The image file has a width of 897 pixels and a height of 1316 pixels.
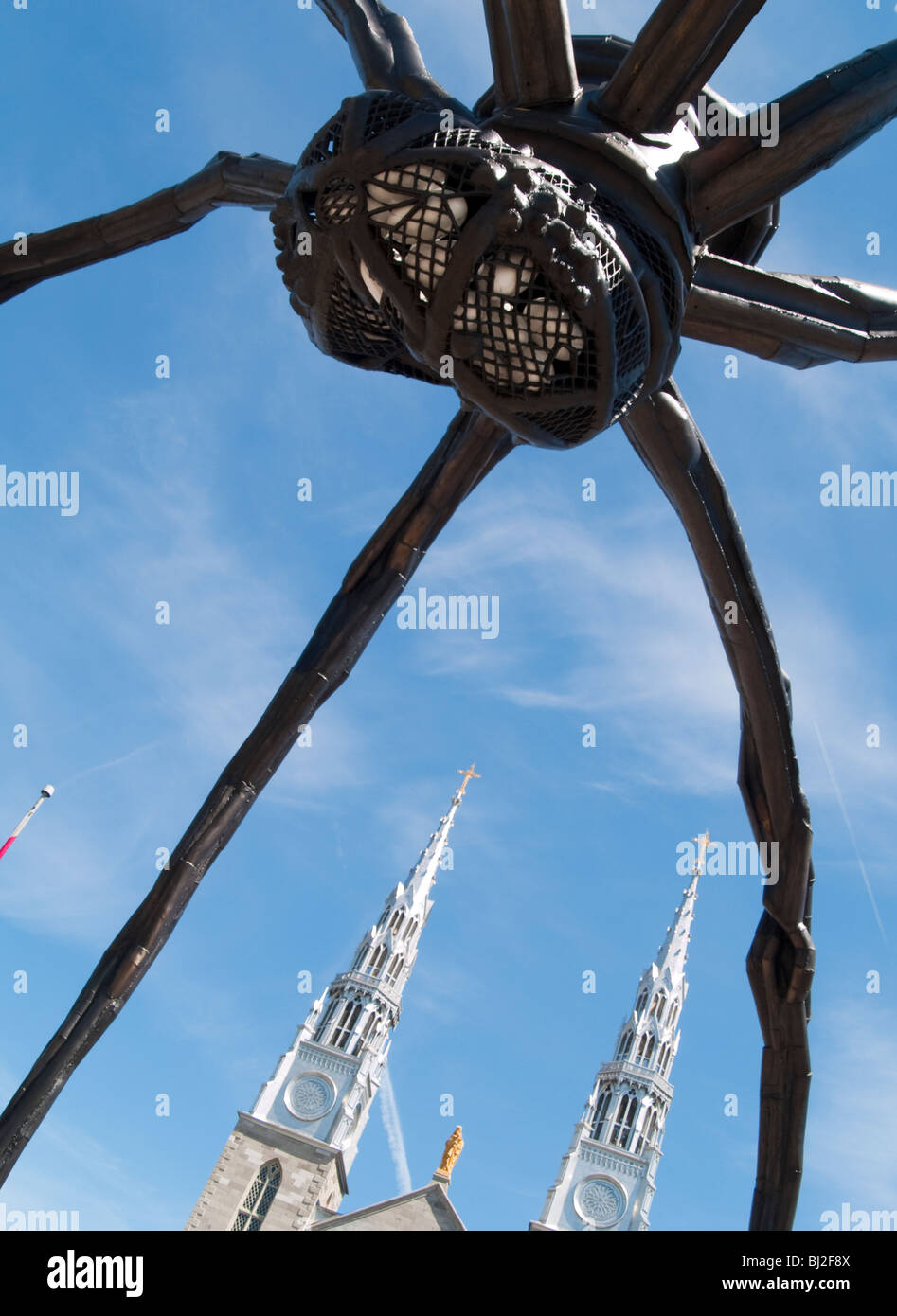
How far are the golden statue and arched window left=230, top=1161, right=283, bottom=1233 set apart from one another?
11.9 metres

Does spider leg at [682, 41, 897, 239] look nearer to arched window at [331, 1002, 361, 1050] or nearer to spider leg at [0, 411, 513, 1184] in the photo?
spider leg at [0, 411, 513, 1184]

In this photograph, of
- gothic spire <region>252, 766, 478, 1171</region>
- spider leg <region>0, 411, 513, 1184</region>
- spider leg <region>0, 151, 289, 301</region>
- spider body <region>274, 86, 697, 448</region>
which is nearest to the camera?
spider body <region>274, 86, 697, 448</region>

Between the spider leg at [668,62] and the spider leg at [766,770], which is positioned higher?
the spider leg at [668,62]

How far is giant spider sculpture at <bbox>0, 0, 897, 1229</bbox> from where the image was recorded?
405cm

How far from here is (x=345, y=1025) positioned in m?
81.5

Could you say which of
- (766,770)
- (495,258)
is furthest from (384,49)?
(766,770)

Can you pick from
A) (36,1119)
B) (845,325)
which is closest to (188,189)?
(845,325)

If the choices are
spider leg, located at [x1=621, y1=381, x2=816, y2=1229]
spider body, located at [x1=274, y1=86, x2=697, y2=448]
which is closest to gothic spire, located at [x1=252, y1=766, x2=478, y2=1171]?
spider leg, located at [x1=621, y1=381, x2=816, y2=1229]

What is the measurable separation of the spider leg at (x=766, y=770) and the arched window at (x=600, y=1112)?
77.6 metres

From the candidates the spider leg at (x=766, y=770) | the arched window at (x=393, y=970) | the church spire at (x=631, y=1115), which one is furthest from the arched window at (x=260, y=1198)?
the spider leg at (x=766, y=770)

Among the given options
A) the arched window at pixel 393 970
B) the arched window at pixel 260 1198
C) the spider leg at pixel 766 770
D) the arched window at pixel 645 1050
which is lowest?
the arched window at pixel 260 1198

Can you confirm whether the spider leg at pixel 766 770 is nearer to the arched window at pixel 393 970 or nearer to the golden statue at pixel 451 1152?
the golden statue at pixel 451 1152

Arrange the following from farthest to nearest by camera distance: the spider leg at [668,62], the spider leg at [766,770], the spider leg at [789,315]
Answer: the spider leg at [766,770], the spider leg at [789,315], the spider leg at [668,62]

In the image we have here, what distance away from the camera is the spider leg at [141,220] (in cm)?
578
